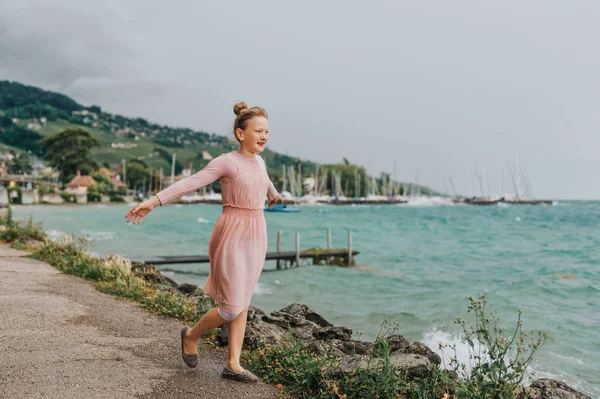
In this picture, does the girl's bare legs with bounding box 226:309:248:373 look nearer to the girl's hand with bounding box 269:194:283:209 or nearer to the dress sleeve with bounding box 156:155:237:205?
the girl's hand with bounding box 269:194:283:209

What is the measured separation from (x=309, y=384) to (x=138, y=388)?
141 cm

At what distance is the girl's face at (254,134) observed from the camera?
4496 mm

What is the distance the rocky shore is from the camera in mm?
4707

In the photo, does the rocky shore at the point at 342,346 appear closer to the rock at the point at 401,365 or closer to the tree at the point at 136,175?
the rock at the point at 401,365

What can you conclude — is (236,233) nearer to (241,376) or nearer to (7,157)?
(241,376)

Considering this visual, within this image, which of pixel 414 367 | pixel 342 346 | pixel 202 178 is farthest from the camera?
pixel 342 346

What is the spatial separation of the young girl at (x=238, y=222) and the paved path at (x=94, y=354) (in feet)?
1.86

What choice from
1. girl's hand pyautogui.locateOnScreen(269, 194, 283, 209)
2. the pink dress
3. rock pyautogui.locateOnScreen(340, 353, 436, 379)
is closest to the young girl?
the pink dress

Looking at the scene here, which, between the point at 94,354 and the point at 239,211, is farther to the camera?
the point at 94,354

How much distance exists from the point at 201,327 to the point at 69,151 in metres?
123

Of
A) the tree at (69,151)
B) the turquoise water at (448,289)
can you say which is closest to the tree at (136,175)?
the tree at (69,151)

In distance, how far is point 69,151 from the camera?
383ft

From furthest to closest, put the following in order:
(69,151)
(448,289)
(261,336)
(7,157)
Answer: (7,157) < (69,151) < (448,289) < (261,336)

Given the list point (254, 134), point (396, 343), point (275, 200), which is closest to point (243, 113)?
point (254, 134)
